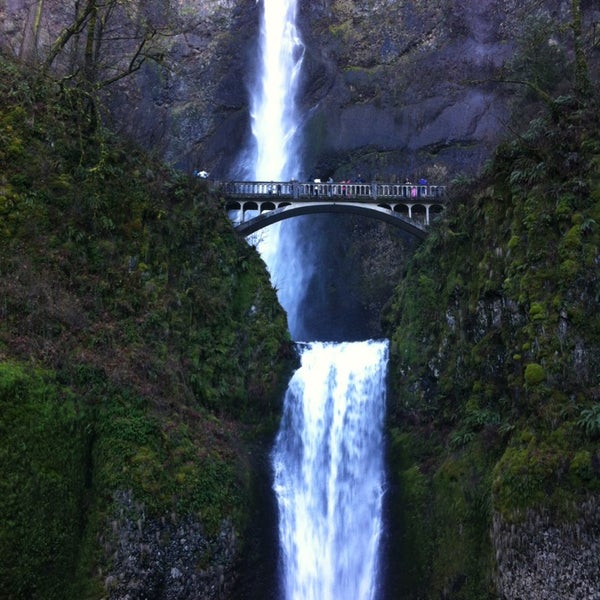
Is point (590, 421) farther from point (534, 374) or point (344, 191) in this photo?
point (344, 191)

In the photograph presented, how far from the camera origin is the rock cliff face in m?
36.5

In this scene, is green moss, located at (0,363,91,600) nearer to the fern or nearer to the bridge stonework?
the fern

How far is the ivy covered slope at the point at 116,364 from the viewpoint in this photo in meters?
13.6

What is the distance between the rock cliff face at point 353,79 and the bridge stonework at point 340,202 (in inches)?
253

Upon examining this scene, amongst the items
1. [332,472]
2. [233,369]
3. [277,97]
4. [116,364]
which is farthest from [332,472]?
[277,97]

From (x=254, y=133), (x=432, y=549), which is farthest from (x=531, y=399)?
A: (x=254, y=133)

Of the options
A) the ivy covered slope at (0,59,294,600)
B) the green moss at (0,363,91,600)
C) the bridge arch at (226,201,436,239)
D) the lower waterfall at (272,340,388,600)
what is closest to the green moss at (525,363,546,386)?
the lower waterfall at (272,340,388,600)

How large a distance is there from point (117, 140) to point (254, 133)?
18269mm

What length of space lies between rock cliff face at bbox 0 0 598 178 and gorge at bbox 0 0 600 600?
8.86 meters

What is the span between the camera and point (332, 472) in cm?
2066

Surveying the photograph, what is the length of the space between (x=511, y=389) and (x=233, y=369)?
32.0ft

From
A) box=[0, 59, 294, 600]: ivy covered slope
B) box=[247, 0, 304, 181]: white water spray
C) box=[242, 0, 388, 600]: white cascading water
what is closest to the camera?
box=[0, 59, 294, 600]: ivy covered slope

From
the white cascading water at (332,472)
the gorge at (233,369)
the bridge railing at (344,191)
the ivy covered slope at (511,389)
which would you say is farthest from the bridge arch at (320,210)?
the white cascading water at (332,472)

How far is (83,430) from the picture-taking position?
14898mm
